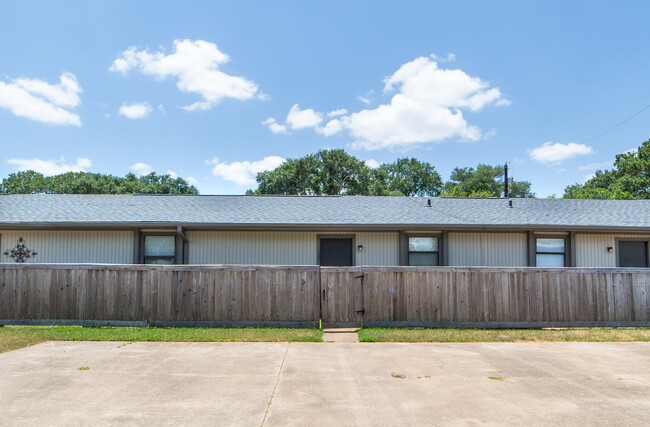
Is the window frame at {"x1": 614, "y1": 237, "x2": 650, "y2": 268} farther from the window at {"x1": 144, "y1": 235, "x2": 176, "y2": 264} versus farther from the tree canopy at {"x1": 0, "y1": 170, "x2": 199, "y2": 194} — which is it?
the tree canopy at {"x1": 0, "y1": 170, "x2": 199, "y2": 194}

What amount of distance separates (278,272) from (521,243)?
289 inches

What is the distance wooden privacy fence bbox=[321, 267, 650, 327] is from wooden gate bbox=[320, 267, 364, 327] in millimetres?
21

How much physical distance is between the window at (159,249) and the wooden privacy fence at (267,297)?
2.62 m

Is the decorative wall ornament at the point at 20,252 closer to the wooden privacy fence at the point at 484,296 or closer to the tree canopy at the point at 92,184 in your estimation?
the wooden privacy fence at the point at 484,296

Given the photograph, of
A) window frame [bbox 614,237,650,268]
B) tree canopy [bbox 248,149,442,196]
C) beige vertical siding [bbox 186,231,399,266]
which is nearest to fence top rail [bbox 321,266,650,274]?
beige vertical siding [bbox 186,231,399,266]

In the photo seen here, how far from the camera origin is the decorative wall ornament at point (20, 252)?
1205 centimetres

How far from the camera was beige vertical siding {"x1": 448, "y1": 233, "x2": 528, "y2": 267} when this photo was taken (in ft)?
41.2

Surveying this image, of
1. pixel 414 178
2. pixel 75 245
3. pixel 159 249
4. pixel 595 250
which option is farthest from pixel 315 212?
pixel 414 178

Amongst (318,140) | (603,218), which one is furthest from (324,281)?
(318,140)

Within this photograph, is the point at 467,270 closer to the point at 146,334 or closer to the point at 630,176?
the point at 146,334

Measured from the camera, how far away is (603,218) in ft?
42.7

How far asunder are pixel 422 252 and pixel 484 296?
9.95ft

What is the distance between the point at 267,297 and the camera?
31.3ft

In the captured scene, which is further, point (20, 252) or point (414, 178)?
point (414, 178)
